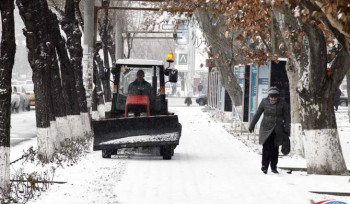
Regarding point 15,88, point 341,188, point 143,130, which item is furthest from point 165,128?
point 15,88

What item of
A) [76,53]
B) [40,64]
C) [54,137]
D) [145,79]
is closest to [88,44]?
[76,53]

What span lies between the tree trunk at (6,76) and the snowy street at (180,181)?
88cm

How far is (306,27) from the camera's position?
1447cm

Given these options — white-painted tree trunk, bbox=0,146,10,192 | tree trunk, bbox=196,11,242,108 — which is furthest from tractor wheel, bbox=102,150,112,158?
tree trunk, bbox=196,11,242,108

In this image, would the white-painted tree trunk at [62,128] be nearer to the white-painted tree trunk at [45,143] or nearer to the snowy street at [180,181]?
the snowy street at [180,181]

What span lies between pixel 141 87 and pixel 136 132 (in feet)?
5.90

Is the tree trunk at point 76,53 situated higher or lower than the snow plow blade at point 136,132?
higher

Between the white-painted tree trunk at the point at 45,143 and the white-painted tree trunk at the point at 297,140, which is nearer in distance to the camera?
the white-painted tree trunk at the point at 45,143

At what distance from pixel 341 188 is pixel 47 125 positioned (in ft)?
21.2

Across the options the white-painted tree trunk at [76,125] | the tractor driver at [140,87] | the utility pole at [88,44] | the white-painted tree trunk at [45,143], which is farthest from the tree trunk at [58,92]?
the utility pole at [88,44]

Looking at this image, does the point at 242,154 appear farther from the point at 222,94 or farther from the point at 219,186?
the point at 222,94

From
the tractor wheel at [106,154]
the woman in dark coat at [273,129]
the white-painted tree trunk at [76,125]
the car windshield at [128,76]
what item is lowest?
the tractor wheel at [106,154]

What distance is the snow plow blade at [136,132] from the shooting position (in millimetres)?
17203

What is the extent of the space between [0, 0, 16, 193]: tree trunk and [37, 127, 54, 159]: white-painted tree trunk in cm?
414
